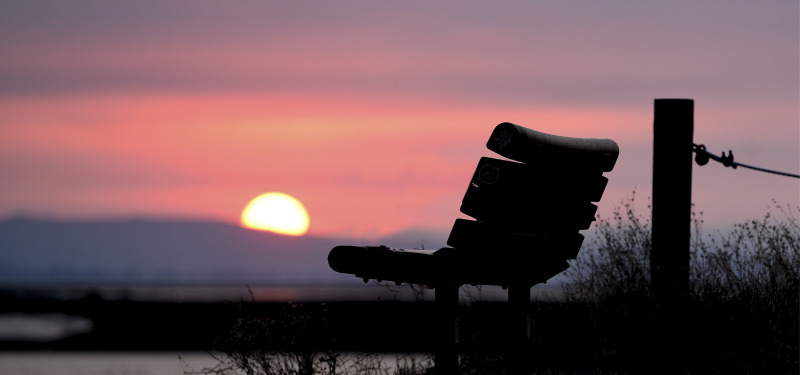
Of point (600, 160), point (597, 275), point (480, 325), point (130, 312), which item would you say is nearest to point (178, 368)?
point (480, 325)

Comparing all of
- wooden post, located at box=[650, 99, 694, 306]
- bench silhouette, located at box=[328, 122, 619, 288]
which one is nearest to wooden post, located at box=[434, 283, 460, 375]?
bench silhouette, located at box=[328, 122, 619, 288]

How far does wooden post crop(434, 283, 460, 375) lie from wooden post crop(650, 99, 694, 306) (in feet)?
13.0

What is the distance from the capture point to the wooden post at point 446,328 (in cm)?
719

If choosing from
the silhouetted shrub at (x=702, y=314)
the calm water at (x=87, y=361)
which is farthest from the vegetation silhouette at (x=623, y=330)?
Result: the calm water at (x=87, y=361)

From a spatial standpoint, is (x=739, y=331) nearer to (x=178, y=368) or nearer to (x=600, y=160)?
(x=600, y=160)

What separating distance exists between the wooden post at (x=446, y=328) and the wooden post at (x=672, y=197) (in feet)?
13.0

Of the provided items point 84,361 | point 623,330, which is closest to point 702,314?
point 623,330

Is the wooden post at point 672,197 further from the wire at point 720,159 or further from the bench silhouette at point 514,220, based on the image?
the bench silhouette at point 514,220

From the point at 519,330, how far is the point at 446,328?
555 mm

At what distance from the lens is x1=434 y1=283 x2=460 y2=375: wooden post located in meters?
7.19

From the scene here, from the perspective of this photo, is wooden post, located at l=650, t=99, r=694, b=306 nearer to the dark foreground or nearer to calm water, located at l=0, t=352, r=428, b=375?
the dark foreground

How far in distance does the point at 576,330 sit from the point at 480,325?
1.16m

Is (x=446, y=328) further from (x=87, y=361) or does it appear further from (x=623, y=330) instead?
(x=87, y=361)

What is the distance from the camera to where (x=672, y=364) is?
10.4 m
